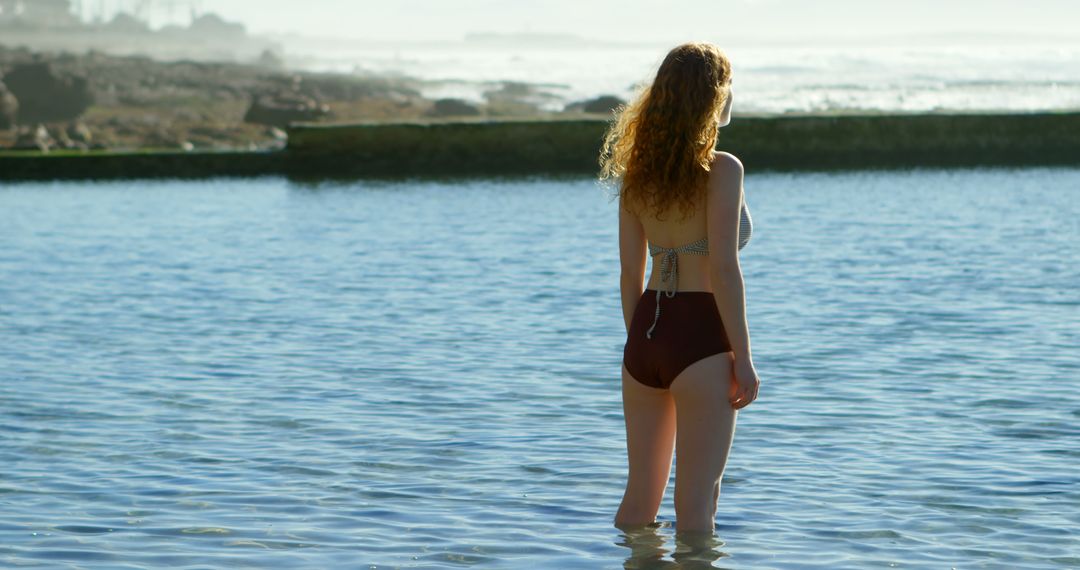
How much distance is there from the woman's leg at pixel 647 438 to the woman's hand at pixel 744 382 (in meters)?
0.25

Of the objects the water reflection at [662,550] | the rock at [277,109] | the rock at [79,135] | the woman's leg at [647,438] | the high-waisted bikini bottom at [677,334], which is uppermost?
the high-waisted bikini bottom at [677,334]

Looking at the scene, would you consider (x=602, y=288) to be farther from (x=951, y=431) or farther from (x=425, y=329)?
(x=951, y=431)

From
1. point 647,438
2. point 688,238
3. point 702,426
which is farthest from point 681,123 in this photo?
point 647,438

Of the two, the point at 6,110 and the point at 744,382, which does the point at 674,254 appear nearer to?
the point at 744,382

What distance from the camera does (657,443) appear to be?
4.57m

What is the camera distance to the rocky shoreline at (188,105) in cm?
4966

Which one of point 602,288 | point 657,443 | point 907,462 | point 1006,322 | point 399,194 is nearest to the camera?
point 657,443

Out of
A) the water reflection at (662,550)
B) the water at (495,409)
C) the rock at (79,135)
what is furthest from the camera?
the rock at (79,135)

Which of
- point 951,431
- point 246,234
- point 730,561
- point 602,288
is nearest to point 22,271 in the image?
point 246,234

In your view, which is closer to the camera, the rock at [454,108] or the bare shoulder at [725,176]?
the bare shoulder at [725,176]

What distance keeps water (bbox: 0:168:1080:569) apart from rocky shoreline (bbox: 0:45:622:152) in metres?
22.8

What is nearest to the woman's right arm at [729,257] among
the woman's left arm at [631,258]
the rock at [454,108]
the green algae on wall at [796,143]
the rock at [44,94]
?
the woman's left arm at [631,258]

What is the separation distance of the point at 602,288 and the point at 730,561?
946 cm

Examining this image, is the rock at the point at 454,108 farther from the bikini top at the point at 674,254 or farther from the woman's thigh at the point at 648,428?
the bikini top at the point at 674,254
